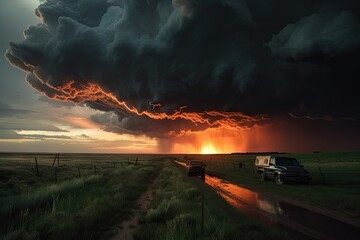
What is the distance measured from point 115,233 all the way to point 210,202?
21.9 ft

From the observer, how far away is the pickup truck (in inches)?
1043

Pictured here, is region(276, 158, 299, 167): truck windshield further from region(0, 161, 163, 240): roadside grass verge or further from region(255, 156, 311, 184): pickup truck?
region(0, 161, 163, 240): roadside grass verge

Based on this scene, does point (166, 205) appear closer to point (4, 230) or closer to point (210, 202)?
point (210, 202)

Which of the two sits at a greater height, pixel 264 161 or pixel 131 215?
pixel 264 161

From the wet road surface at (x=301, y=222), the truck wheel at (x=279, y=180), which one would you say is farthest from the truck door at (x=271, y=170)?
the wet road surface at (x=301, y=222)

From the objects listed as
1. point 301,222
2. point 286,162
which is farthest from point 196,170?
point 301,222

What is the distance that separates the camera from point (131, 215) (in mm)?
12820

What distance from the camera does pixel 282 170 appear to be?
27.0 metres

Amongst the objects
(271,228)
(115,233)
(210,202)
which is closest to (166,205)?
(210,202)

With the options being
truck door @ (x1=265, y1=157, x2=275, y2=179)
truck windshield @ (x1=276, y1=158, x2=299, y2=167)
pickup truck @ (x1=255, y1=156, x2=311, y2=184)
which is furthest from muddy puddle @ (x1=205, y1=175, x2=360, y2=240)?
truck door @ (x1=265, y1=157, x2=275, y2=179)

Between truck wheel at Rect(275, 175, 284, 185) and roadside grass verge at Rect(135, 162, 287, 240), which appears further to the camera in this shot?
truck wheel at Rect(275, 175, 284, 185)

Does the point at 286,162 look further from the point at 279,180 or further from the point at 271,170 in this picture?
the point at 279,180

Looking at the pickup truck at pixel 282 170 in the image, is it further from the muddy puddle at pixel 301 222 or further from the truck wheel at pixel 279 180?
the muddy puddle at pixel 301 222

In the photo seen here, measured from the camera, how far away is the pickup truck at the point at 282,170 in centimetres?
2648
